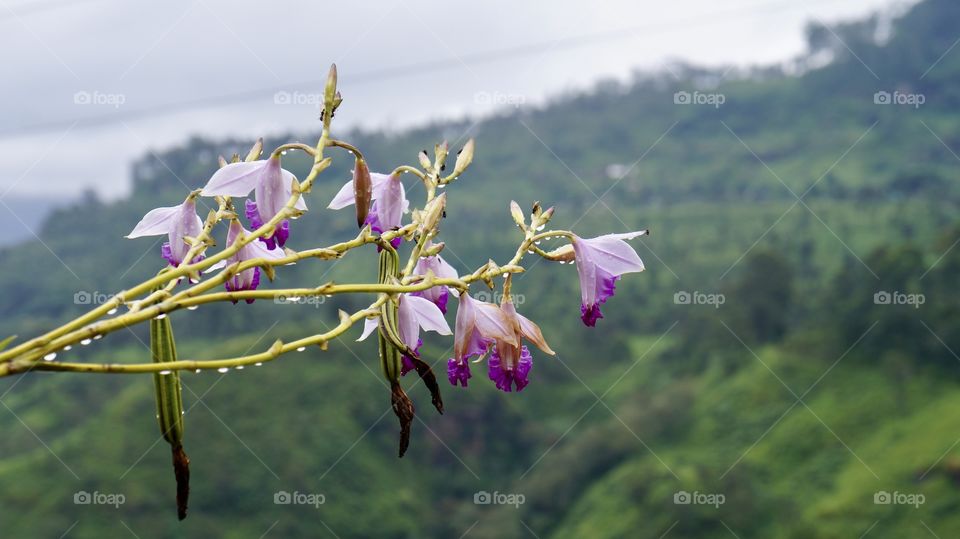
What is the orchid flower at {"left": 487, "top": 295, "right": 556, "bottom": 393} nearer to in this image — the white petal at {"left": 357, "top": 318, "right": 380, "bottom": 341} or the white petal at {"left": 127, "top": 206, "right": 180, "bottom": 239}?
the white petal at {"left": 357, "top": 318, "right": 380, "bottom": 341}

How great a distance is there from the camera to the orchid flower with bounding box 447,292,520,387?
2.68 feet

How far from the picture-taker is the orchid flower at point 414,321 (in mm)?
839

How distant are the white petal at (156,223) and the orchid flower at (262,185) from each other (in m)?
0.08

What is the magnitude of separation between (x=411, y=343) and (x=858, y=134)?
46.2 metres

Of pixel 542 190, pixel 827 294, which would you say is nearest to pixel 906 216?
pixel 827 294

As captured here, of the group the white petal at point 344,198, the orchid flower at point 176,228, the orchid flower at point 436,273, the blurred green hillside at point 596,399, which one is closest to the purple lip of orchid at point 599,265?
the orchid flower at point 436,273

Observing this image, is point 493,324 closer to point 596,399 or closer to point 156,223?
point 156,223

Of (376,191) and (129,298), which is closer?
(129,298)

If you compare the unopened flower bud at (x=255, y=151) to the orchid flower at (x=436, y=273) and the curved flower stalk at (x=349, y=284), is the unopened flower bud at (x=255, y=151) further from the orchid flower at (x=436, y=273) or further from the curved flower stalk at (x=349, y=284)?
the orchid flower at (x=436, y=273)

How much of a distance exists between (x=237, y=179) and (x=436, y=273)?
0.19 m

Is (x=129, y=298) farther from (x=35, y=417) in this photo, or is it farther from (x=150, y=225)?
(x=35, y=417)

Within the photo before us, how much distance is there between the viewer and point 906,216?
3216cm

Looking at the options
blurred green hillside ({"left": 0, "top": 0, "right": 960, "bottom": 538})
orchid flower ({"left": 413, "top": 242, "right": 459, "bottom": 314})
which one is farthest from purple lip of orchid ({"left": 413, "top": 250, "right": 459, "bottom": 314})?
blurred green hillside ({"left": 0, "top": 0, "right": 960, "bottom": 538})

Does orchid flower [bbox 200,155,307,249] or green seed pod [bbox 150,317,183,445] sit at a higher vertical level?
orchid flower [bbox 200,155,307,249]
